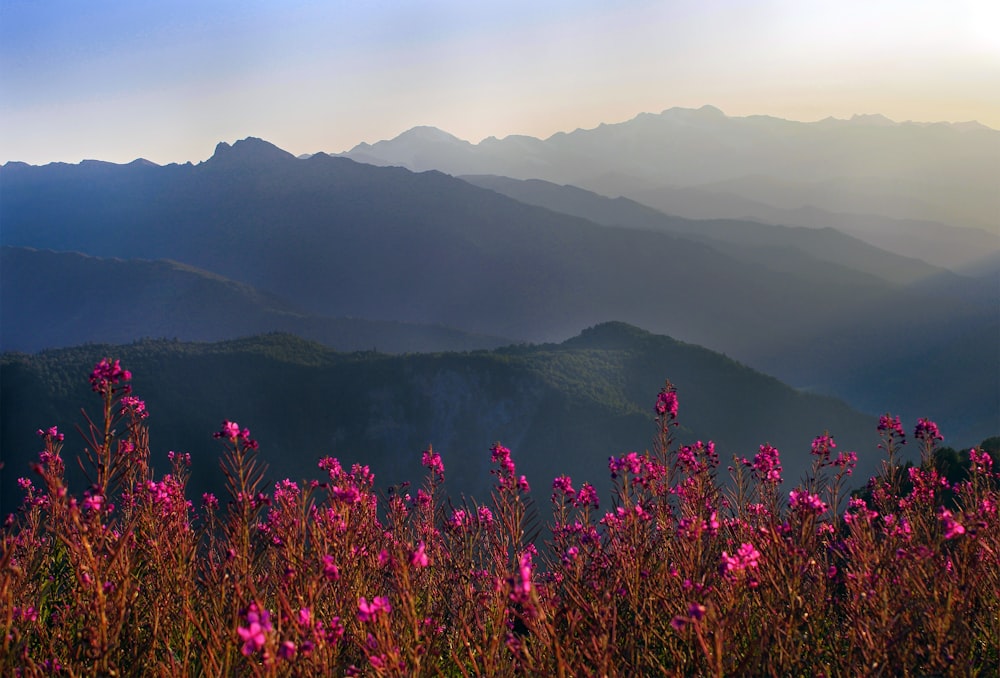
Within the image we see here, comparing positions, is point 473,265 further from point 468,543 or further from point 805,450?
point 468,543

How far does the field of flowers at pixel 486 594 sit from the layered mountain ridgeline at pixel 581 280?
3748 inches

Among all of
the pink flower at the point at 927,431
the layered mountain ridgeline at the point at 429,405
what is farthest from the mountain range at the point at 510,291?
the pink flower at the point at 927,431

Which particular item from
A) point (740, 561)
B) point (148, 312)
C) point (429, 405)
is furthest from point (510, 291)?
point (740, 561)

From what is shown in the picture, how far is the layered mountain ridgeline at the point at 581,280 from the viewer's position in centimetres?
11819

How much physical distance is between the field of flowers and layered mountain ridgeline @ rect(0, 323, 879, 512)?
4988 centimetres

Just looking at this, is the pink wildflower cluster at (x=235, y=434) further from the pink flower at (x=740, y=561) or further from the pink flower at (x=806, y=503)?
the pink flower at (x=806, y=503)

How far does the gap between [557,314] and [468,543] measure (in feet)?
458

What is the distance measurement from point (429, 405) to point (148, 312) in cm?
9056

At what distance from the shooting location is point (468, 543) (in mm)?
5012

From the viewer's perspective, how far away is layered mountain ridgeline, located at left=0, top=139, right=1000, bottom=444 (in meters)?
118

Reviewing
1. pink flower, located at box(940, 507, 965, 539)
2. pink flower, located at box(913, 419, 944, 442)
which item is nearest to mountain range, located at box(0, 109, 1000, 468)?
pink flower, located at box(913, 419, 944, 442)

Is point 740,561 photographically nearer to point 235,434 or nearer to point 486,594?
point 486,594

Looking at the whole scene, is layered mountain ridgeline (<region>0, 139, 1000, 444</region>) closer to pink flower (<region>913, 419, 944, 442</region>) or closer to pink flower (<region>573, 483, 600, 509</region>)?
pink flower (<region>913, 419, 944, 442</region>)

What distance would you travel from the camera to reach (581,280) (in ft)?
490
